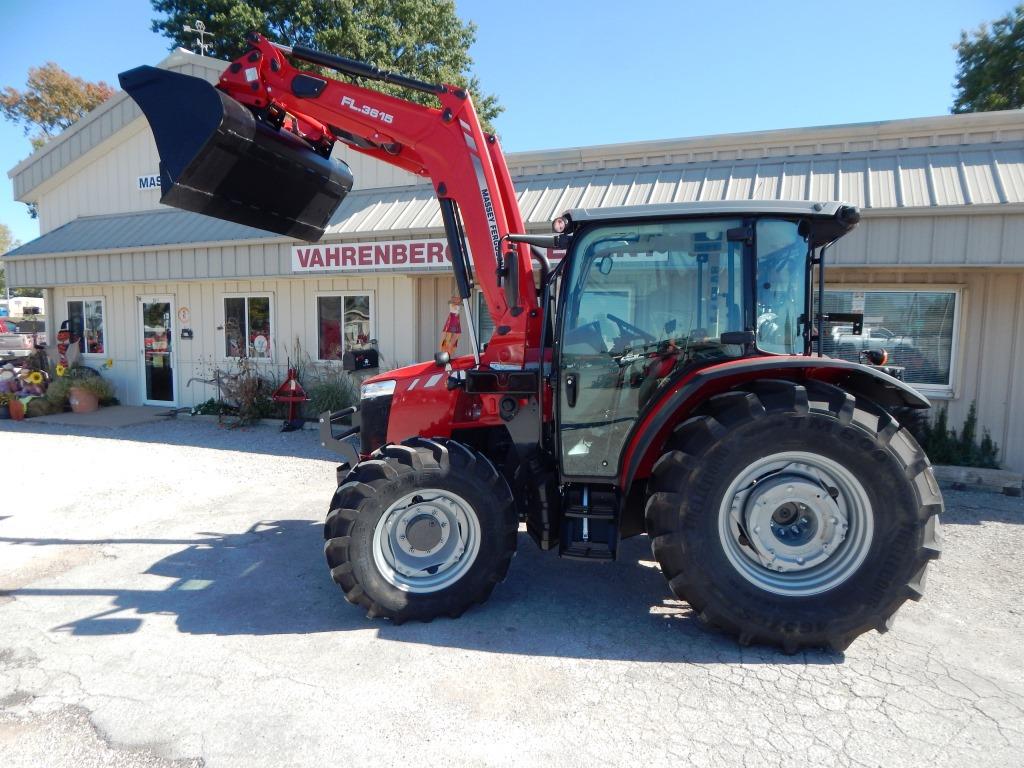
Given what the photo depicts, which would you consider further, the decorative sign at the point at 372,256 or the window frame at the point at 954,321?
the decorative sign at the point at 372,256

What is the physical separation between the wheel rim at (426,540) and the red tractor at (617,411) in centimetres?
1

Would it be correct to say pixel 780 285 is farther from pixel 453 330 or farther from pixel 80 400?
pixel 80 400

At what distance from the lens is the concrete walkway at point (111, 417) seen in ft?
33.4

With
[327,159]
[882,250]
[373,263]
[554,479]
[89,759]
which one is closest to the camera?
[89,759]

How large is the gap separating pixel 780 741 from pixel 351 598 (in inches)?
88.2

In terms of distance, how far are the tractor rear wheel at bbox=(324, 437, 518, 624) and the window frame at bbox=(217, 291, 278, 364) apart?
7973mm

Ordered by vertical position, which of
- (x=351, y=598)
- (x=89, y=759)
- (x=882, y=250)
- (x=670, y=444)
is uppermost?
(x=882, y=250)

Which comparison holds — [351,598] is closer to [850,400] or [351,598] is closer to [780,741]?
[780,741]

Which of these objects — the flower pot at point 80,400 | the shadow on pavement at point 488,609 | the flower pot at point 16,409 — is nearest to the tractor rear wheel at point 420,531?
the shadow on pavement at point 488,609

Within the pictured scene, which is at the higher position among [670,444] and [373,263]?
[373,263]

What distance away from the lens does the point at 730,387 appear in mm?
3529

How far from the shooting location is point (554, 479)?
3.82 metres

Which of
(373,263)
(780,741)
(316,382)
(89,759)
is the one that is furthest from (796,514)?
(316,382)

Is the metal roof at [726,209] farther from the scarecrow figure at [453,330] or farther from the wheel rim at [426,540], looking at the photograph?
the scarecrow figure at [453,330]
